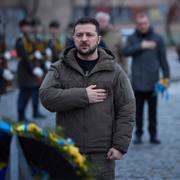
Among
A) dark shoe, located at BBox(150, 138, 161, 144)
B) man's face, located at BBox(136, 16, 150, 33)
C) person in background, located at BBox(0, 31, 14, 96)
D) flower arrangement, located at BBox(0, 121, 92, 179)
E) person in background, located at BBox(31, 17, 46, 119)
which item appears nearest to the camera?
flower arrangement, located at BBox(0, 121, 92, 179)

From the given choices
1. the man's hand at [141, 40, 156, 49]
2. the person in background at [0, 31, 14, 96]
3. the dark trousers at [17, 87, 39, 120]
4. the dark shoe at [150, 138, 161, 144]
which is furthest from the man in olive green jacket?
the dark trousers at [17, 87, 39, 120]

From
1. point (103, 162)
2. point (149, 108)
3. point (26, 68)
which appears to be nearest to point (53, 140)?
point (103, 162)

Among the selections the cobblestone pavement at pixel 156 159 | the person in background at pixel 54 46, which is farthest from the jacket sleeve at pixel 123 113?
the person in background at pixel 54 46

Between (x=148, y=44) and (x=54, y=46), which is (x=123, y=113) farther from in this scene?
(x=54, y=46)

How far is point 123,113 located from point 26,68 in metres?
8.04

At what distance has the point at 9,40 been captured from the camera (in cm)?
3881

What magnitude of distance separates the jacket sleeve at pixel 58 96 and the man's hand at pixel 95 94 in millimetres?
29

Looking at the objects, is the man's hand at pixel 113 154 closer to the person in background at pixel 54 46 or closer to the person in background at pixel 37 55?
the person in background at pixel 37 55

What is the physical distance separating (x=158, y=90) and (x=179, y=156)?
113 centimetres

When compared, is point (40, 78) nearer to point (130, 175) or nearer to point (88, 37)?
point (130, 175)

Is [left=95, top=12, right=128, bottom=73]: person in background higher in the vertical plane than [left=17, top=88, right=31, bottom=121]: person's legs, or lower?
higher

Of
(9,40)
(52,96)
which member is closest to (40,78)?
(52,96)

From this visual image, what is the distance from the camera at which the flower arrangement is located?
4.11 metres

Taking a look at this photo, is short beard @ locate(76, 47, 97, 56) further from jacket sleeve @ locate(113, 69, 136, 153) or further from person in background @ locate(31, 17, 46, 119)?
person in background @ locate(31, 17, 46, 119)
